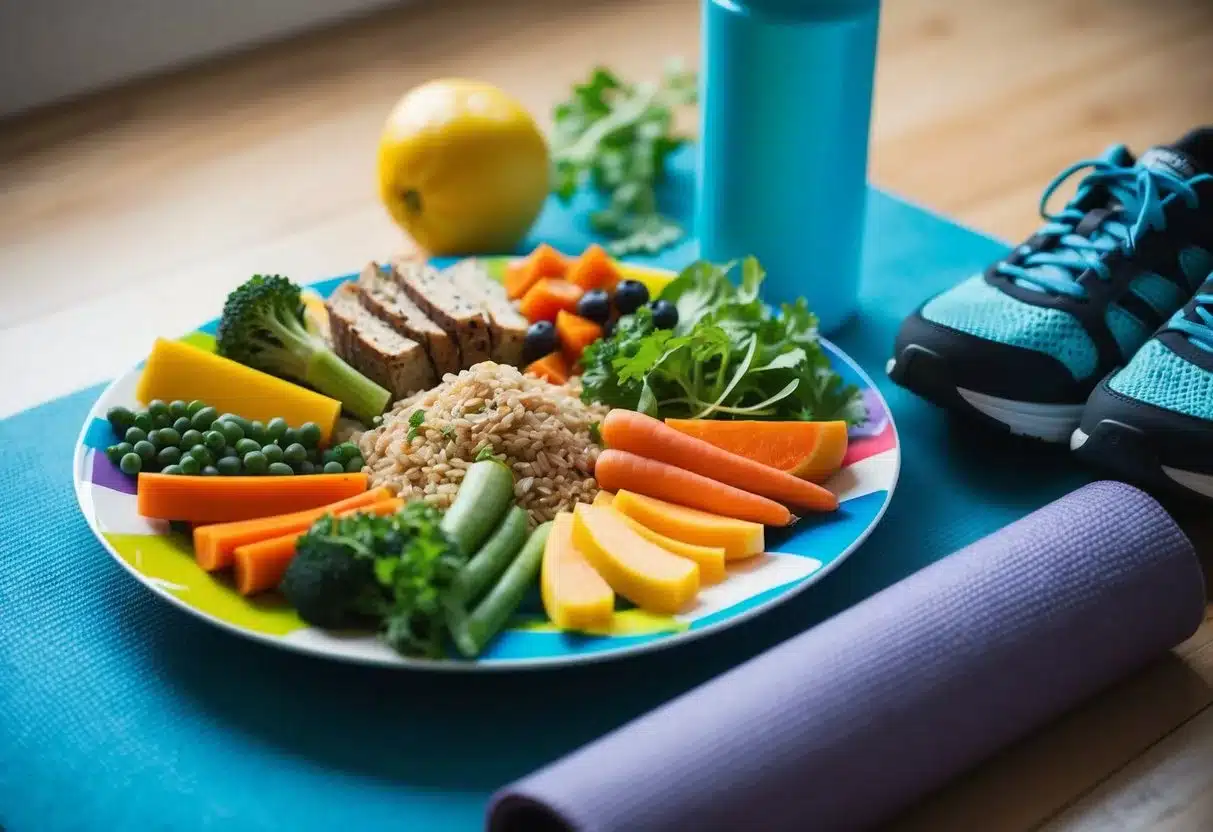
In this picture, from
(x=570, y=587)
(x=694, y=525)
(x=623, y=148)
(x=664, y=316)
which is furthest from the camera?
(x=623, y=148)

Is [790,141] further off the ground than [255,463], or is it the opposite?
[790,141]

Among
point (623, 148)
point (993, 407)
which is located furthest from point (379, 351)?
point (623, 148)

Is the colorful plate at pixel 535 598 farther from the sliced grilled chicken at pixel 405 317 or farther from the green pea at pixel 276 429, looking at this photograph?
the sliced grilled chicken at pixel 405 317

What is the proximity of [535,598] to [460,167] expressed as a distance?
0.96m

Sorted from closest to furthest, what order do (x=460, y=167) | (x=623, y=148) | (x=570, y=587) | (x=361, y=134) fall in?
(x=570, y=587) → (x=460, y=167) → (x=623, y=148) → (x=361, y=134)

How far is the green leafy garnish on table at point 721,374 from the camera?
1.76 metres

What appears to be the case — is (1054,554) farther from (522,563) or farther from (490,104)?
(490,104)

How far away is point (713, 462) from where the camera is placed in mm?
1635

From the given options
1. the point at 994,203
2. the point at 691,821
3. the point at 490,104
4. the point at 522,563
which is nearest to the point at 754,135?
the point at 490,104

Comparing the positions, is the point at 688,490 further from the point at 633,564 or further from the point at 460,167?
the point at 460,167

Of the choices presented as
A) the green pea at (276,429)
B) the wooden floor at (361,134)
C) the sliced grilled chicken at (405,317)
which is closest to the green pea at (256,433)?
the green pea at (276,429)

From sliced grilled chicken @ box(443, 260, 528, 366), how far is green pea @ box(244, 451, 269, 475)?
1.36 ft

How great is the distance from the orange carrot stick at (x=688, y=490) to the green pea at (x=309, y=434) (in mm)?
380

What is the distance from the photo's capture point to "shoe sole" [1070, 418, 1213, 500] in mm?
1666
